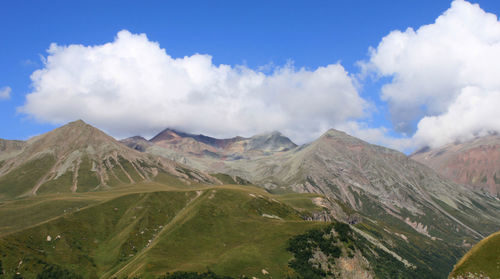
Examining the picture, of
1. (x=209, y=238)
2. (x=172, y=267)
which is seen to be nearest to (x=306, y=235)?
(x=209, y=238)

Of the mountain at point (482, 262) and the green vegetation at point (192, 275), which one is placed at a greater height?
the mountain at point (482, 262)

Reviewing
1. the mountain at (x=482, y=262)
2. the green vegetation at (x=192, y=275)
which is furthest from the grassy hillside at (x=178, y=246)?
the mountain at (x=482, y=262)

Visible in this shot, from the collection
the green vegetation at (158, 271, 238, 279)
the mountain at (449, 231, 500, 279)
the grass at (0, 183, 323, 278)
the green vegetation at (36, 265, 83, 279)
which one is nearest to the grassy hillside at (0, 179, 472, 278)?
the grass at (0, 183, 323, 278)

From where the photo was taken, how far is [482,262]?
7562 centimetres

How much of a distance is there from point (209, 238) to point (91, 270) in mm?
53855

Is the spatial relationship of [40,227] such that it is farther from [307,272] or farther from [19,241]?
[307,272]

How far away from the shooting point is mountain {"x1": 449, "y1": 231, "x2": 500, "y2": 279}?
240 feet

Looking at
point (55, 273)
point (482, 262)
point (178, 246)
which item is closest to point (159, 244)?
point (178, 246)

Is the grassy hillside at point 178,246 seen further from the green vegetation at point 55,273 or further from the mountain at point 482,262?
the mountain at point 482,262

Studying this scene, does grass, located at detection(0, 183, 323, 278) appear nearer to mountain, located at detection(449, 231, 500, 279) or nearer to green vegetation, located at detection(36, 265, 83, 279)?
green vegetation, located at detection(36, 265, 83, 279)

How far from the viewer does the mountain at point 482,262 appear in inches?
2879

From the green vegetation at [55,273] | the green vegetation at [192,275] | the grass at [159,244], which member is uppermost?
the grass at [159,244]

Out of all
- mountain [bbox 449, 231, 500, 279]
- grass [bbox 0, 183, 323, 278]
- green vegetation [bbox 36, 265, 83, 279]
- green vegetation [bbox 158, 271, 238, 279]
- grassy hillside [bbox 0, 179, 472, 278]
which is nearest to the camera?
mountain [bbox 449, 231, 500, 279]

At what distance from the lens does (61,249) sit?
15675cm
